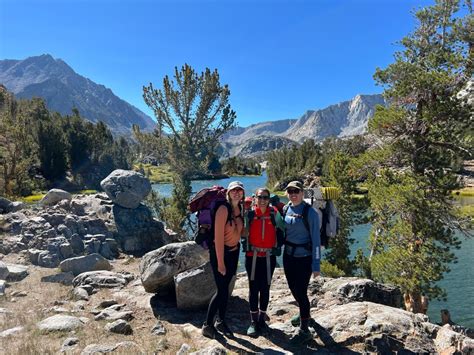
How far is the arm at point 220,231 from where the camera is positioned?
5477 mm

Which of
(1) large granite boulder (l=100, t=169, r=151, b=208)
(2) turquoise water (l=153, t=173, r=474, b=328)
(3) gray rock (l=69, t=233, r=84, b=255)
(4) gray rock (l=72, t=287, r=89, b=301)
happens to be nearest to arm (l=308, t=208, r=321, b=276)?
(4) gray rock (l=72, t=287, r=89, b=301)

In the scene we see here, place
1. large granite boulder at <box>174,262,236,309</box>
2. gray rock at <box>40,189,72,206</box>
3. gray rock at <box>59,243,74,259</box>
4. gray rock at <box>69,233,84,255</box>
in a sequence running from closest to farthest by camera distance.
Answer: large granite boulder at <box>174,262,236,309</box>
gray rock at <box>59,243,74,259</box>
gray rock at <box>69,233,84,255</box>
gray rock at <box>40,189,72,206</box>

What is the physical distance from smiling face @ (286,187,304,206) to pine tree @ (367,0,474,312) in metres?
7.81

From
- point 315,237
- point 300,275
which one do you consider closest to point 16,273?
point 300,275

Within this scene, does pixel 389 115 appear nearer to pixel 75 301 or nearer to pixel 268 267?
pixel 268 267

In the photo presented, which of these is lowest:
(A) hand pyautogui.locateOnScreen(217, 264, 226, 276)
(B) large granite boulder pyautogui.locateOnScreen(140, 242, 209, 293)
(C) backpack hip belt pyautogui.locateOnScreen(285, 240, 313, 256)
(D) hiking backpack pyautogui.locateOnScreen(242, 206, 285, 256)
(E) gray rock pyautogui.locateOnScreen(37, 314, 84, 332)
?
(E) gray rock pyautogui.locateOnScreen(37, 314, 84, 332)

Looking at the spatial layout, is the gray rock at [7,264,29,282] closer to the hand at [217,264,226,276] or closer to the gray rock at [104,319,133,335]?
the gray rock at [104,319,133,335]

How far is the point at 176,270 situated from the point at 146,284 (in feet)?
2.56

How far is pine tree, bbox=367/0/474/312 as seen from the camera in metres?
11.9

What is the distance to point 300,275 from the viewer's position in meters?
5.70

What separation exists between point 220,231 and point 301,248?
4.47 ft

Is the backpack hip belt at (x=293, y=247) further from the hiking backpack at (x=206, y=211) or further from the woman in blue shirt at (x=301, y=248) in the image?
the hiking backpack at (x=206, y=211)

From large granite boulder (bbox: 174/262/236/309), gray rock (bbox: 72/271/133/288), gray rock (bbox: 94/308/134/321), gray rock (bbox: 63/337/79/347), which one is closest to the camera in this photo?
gray rock (bbox: 63/337/79/347)

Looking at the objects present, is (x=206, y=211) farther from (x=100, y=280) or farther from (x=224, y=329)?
(x=100, y=280)
